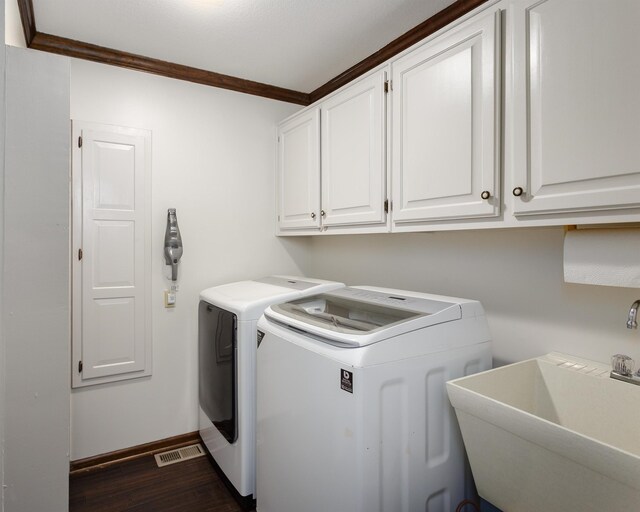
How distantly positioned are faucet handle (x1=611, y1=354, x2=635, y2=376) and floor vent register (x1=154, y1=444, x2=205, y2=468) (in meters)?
2.16

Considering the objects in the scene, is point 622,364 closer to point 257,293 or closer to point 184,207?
point 257,293

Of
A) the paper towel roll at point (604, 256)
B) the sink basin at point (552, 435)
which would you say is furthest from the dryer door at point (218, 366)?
the paper towel roll at point (604, 256)

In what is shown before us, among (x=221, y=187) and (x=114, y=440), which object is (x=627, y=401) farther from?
(x=114, y=440)

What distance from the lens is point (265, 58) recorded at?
7.32 feet

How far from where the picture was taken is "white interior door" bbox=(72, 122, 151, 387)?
209 centimetres

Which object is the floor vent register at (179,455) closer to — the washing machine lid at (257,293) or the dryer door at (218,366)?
the dryer door at (218,366)

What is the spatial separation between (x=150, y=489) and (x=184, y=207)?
5.16 feet

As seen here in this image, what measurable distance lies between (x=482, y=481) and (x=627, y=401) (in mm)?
495

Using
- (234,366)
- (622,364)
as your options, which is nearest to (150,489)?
(234,366)

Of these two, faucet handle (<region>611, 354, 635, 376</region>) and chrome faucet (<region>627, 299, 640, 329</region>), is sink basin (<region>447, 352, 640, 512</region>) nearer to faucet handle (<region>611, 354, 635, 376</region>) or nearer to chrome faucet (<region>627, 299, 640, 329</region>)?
faucet handle (<region>611, 354, 635, 376</region>)

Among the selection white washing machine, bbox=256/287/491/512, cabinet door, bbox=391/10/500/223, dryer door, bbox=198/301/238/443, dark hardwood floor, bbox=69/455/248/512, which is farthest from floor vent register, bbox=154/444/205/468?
cabinet door, bbox=391/10/500/223

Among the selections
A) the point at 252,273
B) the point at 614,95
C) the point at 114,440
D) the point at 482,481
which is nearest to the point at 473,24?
the point at 614,95

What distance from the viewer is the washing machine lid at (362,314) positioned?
127 cm

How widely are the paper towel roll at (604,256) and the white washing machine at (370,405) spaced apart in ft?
1.22
